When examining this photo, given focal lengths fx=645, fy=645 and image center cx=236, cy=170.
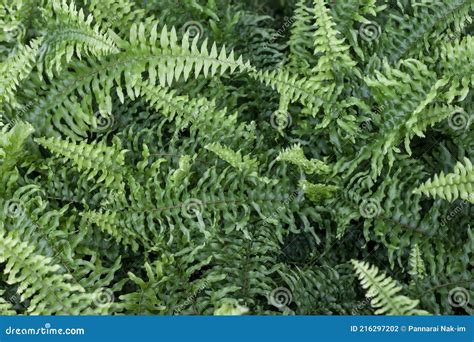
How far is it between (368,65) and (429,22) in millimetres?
377

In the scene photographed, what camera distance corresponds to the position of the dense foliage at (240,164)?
3084 millimetres

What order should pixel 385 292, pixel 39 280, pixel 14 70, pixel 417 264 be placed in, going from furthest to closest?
pixel 14 70 → pixel 417 264 → pixel 39 280 → pixel 385 292

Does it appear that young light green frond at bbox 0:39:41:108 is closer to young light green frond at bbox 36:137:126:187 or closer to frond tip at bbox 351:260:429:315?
young light green frond at bbox 36:137:126:187

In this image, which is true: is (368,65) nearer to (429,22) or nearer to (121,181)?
(429,22)

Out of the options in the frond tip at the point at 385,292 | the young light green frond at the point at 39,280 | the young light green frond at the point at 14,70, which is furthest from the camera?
the young light green frond at the point at 14,70

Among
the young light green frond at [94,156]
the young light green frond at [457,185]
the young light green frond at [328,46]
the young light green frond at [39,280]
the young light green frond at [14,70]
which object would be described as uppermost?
the young light green frond at [328,46]

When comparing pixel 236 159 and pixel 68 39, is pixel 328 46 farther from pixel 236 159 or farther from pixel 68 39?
pixel 68 39

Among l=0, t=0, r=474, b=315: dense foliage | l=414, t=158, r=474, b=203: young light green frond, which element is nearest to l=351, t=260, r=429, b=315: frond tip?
l=0, t=0, r=474, b=315: dense foliage

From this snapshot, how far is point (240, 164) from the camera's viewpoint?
3.13 meters

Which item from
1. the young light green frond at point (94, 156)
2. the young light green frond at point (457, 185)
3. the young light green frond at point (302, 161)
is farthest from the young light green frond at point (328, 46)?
the young light green frond at point (94, 156)

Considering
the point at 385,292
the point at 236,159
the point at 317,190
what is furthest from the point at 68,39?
the point at 385,292

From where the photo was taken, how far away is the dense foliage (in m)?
3.08

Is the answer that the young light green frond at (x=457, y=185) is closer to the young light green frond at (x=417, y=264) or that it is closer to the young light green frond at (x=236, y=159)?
the young light green frond at (x=417, y=264)

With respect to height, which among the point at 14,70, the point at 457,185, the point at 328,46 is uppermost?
the point at 328,46
